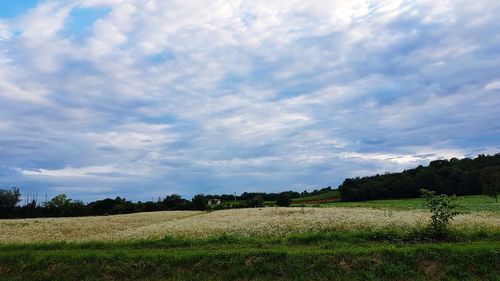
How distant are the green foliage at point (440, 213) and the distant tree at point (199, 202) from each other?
62.8 metres

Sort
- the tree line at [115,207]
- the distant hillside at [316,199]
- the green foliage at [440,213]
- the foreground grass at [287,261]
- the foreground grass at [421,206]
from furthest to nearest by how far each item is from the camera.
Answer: the distant hillside at [316,199] < the tree line at [115,207] < the foreground grass at [421,206] < the green foliage at [440,213] < the foreground grass at [287,261]

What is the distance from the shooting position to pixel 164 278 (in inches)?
583

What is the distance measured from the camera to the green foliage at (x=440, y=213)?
1784 cm

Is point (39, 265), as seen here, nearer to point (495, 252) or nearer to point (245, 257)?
point (245, 257)

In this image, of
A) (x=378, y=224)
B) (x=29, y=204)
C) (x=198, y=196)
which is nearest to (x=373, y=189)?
(x=198, y=196)

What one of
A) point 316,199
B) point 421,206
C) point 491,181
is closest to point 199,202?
point 316,199

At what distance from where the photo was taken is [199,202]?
82.8 meters

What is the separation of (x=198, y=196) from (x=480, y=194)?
6037cm

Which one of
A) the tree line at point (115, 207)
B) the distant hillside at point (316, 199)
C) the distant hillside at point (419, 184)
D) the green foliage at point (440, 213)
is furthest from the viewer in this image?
the distant hillside at point (419, 184)

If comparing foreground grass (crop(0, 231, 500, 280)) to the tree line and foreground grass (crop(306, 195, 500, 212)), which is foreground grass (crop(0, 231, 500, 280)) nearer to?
foreground grass (crop(306, 195, 500, 212))

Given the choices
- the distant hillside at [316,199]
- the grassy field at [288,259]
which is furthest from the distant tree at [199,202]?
the grassy field at [288,259]

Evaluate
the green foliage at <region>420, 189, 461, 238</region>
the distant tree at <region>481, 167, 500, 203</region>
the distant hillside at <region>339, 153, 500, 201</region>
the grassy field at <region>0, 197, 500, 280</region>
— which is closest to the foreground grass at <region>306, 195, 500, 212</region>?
the distant tree at <region>481, 167, 500, 203</region>

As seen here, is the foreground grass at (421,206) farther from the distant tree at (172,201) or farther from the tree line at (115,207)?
the distant tree at (172,201)

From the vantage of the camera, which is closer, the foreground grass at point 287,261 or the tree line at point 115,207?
the foreground grass at point 287,261
